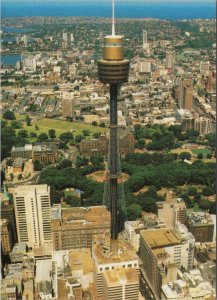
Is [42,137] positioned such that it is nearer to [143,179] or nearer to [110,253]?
[143,179]

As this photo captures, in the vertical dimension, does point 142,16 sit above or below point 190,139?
above

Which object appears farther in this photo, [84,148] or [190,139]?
[190,139]

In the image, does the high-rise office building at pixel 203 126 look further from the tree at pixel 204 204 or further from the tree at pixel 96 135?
the tree at pixel 204 204

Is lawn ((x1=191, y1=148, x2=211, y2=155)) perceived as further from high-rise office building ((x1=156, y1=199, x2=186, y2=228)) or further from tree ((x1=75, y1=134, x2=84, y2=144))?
high-rise office building ((x1=156, y1=199, x2=186, y2=228))

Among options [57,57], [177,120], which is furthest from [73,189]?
[57,57]

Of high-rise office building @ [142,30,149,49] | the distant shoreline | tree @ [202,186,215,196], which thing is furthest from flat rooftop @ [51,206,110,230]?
→ the distant shoreline

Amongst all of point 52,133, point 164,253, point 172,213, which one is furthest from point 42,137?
point 164,253

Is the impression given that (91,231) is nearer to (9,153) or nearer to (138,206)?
(138,206)
